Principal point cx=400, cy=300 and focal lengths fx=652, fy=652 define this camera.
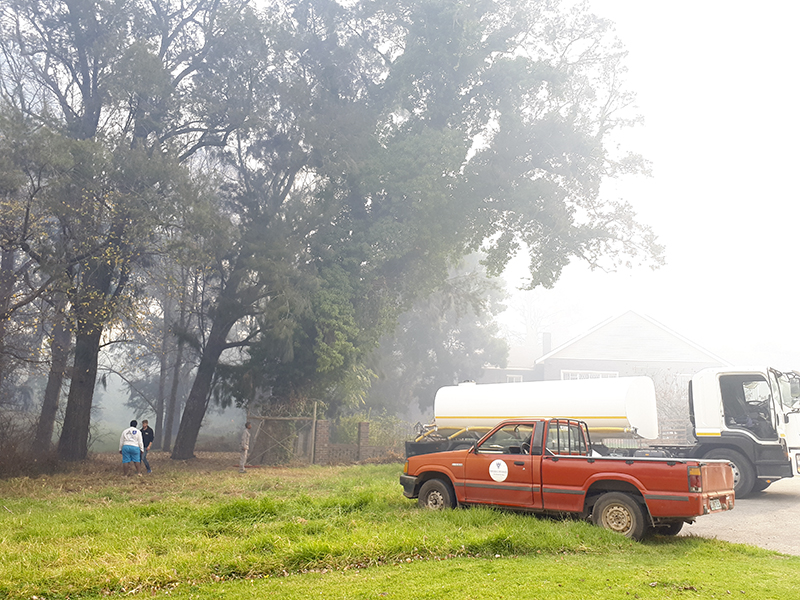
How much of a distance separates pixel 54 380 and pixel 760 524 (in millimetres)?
24626

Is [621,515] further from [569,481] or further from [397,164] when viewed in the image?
[397,164]

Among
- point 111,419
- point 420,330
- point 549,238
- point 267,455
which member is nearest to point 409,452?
point 267,455

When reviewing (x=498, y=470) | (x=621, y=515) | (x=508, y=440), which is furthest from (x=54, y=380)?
(x=621, y=515)

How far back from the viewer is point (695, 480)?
927cm

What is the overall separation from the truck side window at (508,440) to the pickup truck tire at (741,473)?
7.98 meters

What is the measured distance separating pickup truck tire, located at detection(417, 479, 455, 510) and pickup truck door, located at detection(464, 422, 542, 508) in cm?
43

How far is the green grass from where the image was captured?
6.66 metres

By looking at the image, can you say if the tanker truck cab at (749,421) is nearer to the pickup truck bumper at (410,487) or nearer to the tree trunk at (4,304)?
the pickup truck bumper at (410,487)

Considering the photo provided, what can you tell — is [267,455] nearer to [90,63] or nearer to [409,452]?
[409,452]

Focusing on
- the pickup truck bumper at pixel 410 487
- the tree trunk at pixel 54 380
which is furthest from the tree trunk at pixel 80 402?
the pickup truck bumper at pixel 410 487

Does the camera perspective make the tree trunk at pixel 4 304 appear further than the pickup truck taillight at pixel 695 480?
Yes

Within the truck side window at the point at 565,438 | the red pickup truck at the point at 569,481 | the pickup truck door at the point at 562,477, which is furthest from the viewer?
the truck side window at the point at 565,438

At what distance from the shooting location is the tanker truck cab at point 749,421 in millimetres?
16234

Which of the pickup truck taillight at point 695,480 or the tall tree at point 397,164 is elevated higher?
the tall tree at point 397,164
